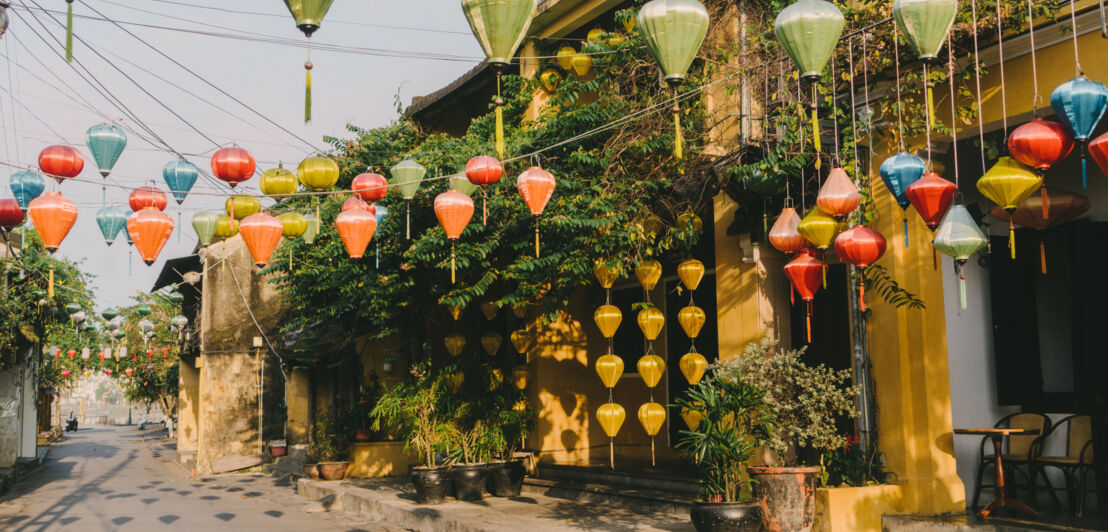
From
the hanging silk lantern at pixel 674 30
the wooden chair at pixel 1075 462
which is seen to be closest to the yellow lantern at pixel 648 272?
the wooden chair at pixel 1075 462

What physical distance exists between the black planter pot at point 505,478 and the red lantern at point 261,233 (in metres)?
5.41

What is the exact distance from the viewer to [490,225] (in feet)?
36.9

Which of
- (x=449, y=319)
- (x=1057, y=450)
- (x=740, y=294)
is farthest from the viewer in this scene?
(x=449, y=319)

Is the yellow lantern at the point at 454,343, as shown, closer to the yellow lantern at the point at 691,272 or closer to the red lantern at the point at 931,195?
the yellow lantern at the point at 691,272

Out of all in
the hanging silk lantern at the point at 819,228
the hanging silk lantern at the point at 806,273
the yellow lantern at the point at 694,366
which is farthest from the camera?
the yellow lantern at the point at 694,366

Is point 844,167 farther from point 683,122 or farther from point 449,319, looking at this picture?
point 449,319

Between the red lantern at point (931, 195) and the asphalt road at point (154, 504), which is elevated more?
the red lantern at point (931, 195)

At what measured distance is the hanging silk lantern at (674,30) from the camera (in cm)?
584

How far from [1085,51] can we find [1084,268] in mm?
2249

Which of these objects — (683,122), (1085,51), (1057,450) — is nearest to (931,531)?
(1057,450)

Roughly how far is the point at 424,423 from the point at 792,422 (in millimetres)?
5937

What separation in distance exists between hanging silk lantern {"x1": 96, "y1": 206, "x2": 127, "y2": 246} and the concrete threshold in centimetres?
515

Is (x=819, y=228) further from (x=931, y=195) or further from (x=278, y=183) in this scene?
A: (x=278, y=183)

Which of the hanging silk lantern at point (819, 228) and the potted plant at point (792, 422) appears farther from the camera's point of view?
the potted plant at point (792, 422)
